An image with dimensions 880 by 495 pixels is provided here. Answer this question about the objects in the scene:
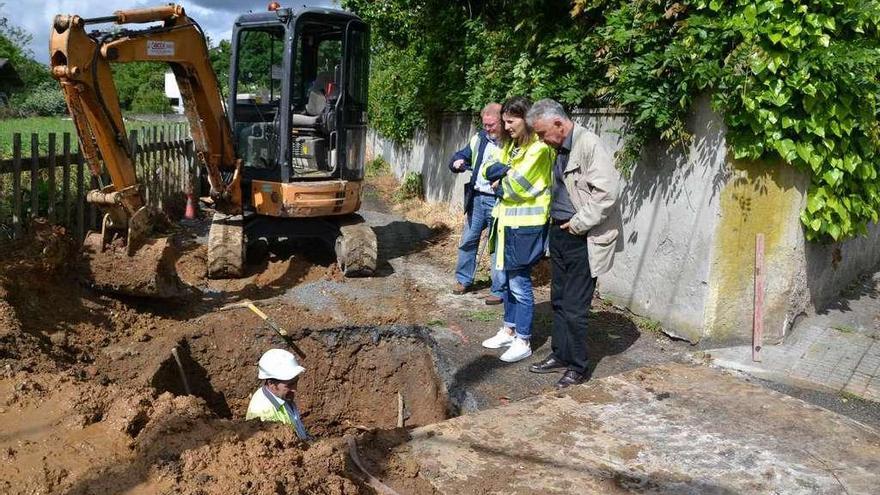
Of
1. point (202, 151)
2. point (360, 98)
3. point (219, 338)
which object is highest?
point (360, 98)

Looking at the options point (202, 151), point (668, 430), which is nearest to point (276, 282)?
point (202, 151)

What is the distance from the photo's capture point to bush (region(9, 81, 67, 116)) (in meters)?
42.7

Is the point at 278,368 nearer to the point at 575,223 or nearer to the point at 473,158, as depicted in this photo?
the point at 575,223

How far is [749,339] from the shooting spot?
18.9ft

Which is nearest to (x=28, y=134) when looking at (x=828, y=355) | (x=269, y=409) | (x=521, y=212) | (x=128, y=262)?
(x=128, y=262)

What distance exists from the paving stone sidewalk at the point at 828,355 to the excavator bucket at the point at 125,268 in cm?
480

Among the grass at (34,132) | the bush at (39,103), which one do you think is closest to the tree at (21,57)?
the bush at (39,103)

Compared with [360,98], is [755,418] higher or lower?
lower

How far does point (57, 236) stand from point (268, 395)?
10.4 feet

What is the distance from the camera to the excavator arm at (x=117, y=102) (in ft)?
17.7

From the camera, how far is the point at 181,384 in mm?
5387

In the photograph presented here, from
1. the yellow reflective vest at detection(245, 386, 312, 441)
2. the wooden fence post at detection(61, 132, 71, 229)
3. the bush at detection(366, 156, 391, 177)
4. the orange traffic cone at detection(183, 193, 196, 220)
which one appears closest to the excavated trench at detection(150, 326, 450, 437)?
the yellow reflective vest at detection(245, 386, 312, 441)

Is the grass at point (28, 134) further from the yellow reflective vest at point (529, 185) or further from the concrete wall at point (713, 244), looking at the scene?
the concrete wall at point (713, 244)

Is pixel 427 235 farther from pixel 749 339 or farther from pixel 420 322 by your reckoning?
pixel 749 339
